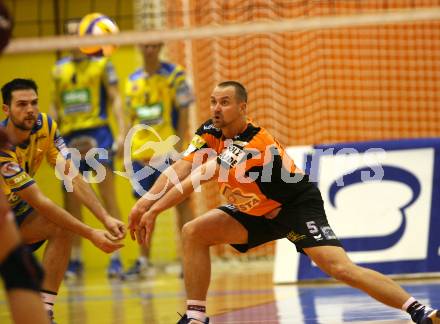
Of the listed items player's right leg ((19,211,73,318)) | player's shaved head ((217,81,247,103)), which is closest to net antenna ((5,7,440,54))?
player's shaved head ((217,81,247,103))

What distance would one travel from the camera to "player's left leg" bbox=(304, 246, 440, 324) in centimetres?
618

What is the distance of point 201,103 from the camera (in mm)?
12688

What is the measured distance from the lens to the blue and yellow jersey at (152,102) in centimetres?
1057

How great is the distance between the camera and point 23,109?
6.49 metres

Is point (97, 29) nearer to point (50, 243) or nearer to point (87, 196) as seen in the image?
point (87, 196)

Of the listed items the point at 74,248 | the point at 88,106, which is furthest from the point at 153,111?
the point at 74,248

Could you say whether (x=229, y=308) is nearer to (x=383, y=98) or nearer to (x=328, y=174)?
(x=328, y=174)

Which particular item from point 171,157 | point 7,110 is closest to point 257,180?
point 7,110

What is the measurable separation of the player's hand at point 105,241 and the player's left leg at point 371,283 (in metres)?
1.30

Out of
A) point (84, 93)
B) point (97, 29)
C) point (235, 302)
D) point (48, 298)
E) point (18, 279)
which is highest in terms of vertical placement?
point (97, 29)

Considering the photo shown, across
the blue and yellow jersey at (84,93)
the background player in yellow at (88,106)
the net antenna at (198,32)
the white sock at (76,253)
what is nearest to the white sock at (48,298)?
the net antenna at (198,32)

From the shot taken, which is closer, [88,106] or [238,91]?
[238,91]

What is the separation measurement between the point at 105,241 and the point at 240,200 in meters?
1.08

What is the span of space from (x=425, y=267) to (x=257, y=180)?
3433 mm
